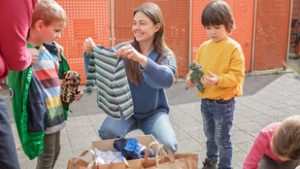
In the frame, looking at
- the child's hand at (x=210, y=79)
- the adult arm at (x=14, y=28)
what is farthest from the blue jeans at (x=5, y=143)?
the child's hand at (x=210, y=79)

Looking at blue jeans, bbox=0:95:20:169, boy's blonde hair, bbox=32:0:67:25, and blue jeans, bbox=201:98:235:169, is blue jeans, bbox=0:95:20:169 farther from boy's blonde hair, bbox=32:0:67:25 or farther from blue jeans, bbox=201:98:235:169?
blue jeans, bbox=201:98:235:169

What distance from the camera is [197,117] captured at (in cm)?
518

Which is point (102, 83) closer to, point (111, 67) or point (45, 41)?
point (111, 67)

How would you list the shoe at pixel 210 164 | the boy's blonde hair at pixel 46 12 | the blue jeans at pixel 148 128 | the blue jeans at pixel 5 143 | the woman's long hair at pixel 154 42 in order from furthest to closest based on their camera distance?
the shoe at pixel 210 164 < the woman's long hair at pixel 154 42 < the blue jeans at pixel 148 128 < the boy's blonde hair at pixel 46 12 < the blue jeans at pixel 5 143

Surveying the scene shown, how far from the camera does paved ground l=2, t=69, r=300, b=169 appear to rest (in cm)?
412

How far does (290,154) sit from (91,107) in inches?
154

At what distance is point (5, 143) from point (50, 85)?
848 mm

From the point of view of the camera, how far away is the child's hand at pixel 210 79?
118 inches

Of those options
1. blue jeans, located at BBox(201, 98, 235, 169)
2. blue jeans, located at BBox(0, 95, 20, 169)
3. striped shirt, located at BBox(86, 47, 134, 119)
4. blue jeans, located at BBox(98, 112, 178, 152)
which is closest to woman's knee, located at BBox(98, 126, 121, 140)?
blue jeans, located at BBox(98, 112, 178, 152)

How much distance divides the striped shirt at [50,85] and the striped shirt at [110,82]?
27cm

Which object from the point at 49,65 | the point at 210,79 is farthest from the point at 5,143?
the point at 210,79

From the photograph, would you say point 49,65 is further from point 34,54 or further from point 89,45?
point 89,45

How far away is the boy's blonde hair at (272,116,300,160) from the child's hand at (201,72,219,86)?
2.66 ft

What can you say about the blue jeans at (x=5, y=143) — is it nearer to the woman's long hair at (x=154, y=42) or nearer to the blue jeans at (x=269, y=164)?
the woman's long hair at (x=154, y=42)
